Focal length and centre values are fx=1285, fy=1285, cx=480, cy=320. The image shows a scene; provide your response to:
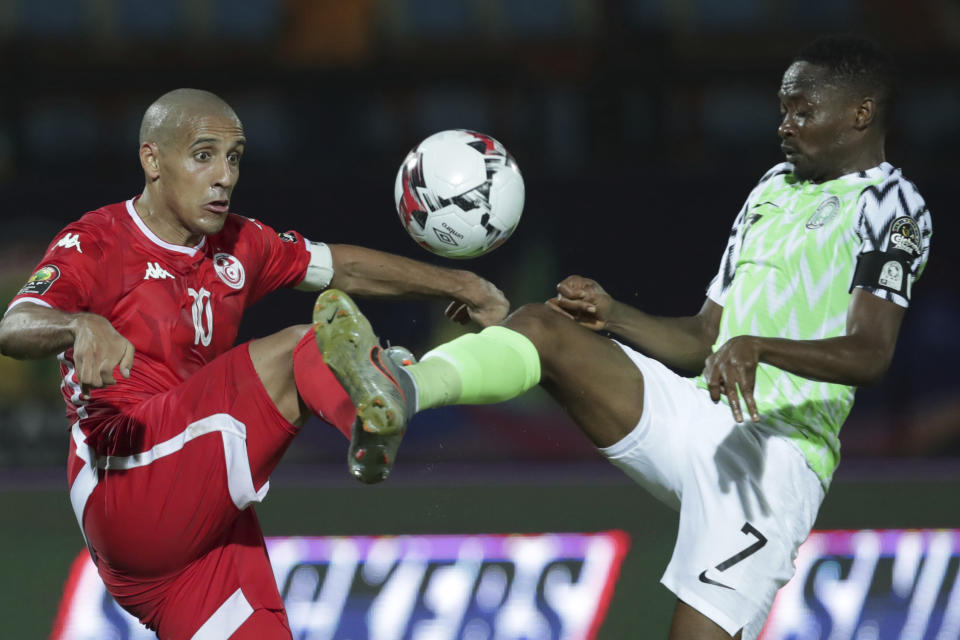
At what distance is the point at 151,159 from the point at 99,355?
942 mm

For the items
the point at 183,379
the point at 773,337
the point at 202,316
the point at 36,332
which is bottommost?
the point at 183,379

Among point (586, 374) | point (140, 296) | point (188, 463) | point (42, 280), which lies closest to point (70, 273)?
point (42, 280)

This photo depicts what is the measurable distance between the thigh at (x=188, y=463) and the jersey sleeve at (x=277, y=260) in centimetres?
61

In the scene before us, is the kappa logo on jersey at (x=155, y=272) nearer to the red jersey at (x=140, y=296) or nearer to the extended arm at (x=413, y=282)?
Result: the red jersey at (x=140, y=296)

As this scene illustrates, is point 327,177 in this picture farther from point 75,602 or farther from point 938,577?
point 938,577

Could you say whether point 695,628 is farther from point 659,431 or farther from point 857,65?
point 857,65

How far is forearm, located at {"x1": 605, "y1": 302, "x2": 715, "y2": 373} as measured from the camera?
3588 mm

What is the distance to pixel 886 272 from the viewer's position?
10.6 feet

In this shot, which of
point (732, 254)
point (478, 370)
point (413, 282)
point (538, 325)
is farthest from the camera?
point (413, 282)

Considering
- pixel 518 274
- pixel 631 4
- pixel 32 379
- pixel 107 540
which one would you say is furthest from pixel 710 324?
pixel 631 4

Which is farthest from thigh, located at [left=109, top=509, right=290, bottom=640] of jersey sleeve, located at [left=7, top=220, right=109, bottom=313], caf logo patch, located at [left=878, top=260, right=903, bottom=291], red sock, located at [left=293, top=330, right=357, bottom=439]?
caf logo patch, located at [left=878, top=260, right=903, bottom=291]

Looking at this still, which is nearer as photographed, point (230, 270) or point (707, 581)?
point (707, 581)

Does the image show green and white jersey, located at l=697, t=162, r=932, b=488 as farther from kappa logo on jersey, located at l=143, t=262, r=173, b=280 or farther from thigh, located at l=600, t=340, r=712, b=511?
kappa logo on jersey, located at l=143, t=262, r=173, b=280

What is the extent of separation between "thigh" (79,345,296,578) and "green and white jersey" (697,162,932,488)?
1.32m
